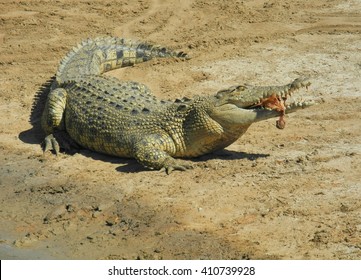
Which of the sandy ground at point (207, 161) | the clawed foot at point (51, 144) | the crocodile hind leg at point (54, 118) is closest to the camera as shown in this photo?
the sandy ground at point (207, 161)

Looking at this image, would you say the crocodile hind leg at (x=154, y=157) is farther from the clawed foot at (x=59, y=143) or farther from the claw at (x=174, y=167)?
the clawed foot at (x=59, y=143)

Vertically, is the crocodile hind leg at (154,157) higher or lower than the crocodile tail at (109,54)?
lower

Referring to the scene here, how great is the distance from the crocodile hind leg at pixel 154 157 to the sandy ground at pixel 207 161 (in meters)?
0.13

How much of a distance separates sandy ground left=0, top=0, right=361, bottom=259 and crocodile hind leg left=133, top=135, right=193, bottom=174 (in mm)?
128

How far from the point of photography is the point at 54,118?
9969 mm

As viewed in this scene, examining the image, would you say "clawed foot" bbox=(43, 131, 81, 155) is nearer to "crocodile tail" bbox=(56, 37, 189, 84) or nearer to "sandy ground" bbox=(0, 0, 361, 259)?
"sandy ground" bbox=(0, 0, 361, 259)

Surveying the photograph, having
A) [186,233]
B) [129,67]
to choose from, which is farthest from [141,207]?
[129,67]

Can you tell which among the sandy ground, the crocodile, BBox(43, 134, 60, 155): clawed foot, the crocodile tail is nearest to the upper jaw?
the crocodile

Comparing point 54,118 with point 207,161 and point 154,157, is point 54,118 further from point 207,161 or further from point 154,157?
point 207,161

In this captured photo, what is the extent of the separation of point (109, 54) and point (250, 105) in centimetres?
382

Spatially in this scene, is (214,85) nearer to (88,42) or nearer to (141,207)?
(88,42)

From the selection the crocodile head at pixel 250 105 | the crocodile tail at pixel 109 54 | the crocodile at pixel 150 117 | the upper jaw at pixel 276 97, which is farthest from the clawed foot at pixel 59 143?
the upper jaw at pixel 276 97

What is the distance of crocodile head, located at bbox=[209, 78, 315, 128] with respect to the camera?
8.48m

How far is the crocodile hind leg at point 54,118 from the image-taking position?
995 centimetres
